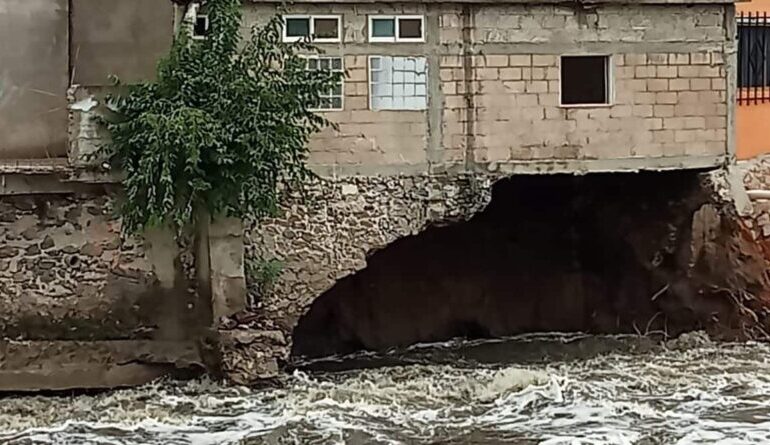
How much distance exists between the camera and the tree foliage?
39.9 feet

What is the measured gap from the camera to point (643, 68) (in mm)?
14234

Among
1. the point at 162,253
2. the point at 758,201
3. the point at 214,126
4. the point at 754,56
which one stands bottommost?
the point at 162,253

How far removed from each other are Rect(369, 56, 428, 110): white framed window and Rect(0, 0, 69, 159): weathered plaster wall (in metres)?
4.43

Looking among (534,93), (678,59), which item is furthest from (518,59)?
(678,59)

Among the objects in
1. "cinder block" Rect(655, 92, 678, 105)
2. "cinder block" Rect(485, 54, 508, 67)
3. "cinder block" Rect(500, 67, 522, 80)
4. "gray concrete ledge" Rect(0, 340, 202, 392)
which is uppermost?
"cinder block" Rect(485, 54, 508, 67)

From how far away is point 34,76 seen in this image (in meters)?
15.7

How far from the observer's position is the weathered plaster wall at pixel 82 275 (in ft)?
42.8

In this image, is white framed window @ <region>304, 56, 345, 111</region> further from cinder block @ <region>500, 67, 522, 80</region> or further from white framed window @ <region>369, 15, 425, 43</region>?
cinder block @ <region>500, 67, 522, 80</region>

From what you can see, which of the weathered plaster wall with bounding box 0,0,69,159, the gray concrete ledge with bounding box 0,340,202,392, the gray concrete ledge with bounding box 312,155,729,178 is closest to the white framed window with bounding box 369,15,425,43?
the gray concrete ledge with bounding box 312,155,729,178

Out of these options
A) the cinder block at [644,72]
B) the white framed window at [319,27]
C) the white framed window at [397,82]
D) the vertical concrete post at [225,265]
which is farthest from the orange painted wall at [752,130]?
the vertical concrete post at [225,265]

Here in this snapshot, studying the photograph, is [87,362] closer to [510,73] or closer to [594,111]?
[510,73]

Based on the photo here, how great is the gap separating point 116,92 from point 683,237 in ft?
23.8

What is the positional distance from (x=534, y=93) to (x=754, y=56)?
5044 millimetres

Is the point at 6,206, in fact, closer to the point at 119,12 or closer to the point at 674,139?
the point at 119,12
